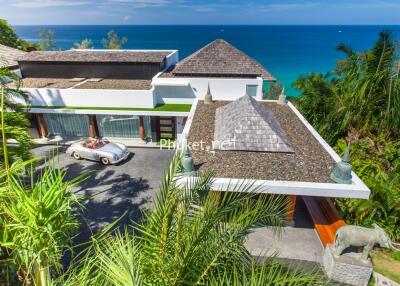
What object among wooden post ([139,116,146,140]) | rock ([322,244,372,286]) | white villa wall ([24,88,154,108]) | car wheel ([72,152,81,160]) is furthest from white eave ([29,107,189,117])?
rock ([322,244,372,286])

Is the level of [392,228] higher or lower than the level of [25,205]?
lower

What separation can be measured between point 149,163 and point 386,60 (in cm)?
1715

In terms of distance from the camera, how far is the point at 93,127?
2252 cm

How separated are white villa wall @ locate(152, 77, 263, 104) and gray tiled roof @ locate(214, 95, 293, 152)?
7.20 meters

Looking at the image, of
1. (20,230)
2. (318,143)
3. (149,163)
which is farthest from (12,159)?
(318,143)

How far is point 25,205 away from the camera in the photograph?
3.99m

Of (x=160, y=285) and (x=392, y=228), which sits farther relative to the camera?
(x=392, y=228)

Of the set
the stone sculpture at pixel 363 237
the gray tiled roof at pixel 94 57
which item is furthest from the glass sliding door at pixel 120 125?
the stone sculpture at pixel 363 237

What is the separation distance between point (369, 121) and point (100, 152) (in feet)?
58.8

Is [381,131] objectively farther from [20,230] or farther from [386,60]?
[20,230]

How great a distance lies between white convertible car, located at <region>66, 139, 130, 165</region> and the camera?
1859 centimetres

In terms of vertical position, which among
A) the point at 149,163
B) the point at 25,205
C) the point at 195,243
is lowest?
the point at 149,163

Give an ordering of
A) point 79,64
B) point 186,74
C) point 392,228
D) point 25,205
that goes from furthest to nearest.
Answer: point 79,64 < point 186,74 < point 392,228 < point 25,205

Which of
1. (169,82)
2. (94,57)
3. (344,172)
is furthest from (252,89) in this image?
(94,57)
